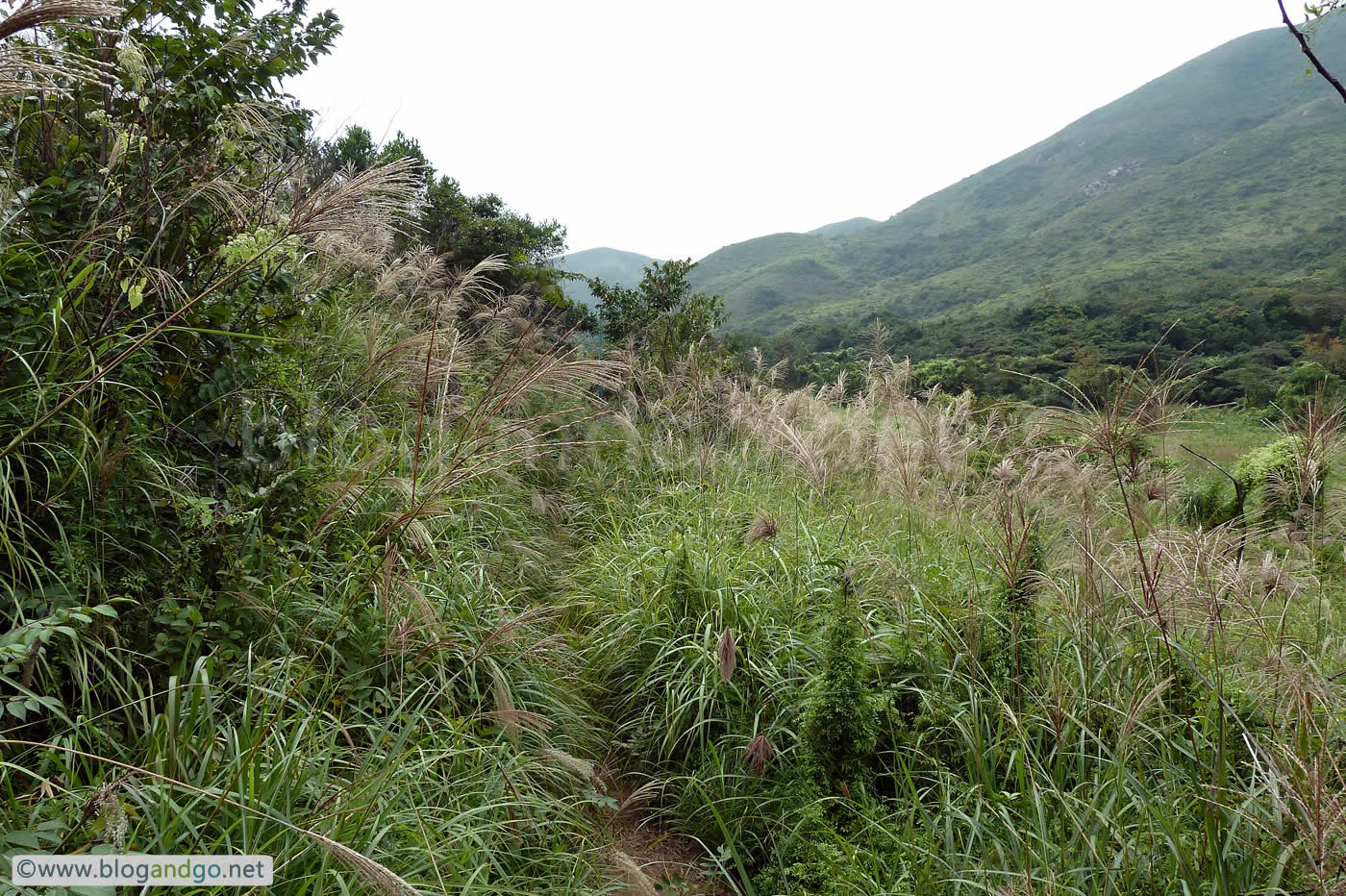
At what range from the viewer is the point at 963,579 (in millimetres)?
3389

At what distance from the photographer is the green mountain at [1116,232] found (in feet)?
117

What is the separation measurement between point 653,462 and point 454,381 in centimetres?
195

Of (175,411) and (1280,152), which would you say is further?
(1280,152)

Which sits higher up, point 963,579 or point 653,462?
point 653,462

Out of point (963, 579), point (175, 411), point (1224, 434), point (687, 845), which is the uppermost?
point (175, 411)

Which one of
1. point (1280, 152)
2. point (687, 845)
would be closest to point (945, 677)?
point (687, 845)

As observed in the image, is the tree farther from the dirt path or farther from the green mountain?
the green mountain

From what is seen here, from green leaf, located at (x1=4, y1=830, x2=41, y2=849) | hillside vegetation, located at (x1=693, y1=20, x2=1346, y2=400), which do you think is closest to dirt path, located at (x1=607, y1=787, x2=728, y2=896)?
green leaf, located at (x1=4, y1=830, x2=41, y2=849)

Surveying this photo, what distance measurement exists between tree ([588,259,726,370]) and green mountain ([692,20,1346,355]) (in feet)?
31.5

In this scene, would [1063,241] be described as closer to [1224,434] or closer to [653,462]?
[1224,434]

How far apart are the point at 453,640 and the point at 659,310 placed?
8.54 metres

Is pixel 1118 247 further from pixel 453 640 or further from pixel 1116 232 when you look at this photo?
pixel 453 640

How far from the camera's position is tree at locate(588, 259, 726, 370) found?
9.95 metres

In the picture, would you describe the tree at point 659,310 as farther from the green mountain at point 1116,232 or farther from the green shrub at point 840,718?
the green mountain at point 1116,232
